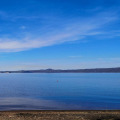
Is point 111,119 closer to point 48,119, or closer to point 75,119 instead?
point 75,119

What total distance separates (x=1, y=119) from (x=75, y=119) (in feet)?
17.5

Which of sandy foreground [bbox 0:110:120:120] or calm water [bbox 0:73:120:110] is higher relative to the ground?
sandy foreground [bbox 0:110:120:120]

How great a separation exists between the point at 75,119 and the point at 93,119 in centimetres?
137

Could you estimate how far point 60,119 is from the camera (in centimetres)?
1495

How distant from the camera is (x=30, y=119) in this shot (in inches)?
593

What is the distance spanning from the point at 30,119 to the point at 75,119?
332cm

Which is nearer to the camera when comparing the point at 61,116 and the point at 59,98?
the point at 61,116

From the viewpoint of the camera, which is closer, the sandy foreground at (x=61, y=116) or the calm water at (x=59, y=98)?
the sandy foreground at (x=61, y=116)

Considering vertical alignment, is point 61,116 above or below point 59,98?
above

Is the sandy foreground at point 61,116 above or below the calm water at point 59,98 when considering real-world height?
above

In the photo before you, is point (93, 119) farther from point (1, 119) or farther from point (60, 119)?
point (1, 119)

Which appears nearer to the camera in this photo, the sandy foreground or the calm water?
the sandy foreground

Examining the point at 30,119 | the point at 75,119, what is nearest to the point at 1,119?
the point at 30,119

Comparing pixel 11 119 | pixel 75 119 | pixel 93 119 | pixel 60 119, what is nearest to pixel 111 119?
pixel 93 119
